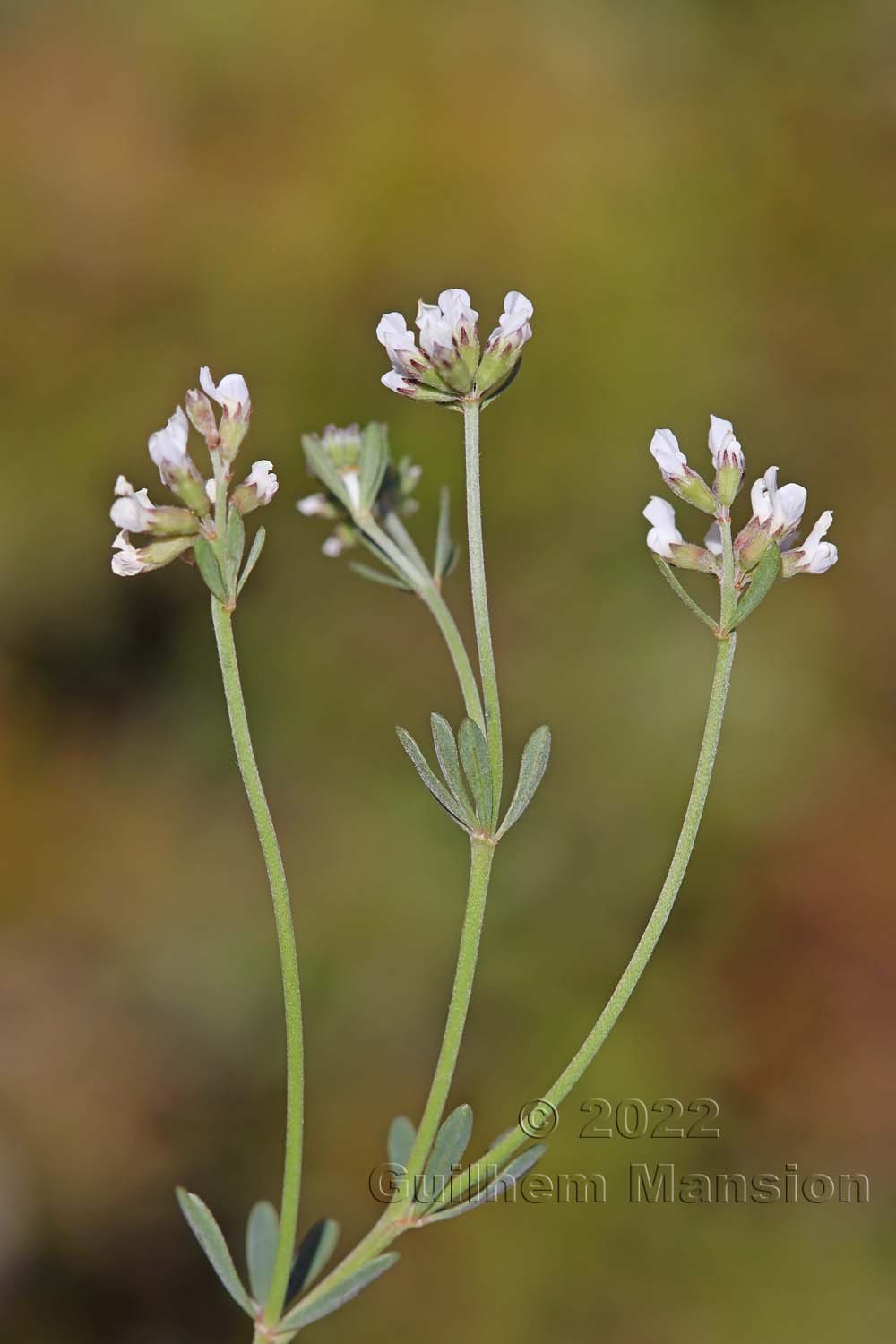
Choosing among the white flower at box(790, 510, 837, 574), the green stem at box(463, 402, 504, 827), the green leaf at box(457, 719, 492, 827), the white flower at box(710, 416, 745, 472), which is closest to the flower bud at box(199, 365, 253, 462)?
the green stem at box(463, 402, 504, 827)

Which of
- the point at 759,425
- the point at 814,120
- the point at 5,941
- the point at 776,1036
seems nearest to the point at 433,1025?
the point at 776,1036

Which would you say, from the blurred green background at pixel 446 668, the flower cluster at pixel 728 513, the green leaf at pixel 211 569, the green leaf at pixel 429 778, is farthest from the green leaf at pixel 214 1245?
the blurred green background at pixel 446 668

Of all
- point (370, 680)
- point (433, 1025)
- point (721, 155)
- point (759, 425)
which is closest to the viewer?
point (433, 1025)

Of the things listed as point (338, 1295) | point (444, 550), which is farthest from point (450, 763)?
point (338, 1295)

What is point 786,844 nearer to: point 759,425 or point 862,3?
point 759,425

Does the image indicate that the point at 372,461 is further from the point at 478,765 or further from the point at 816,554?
the point at 816,554

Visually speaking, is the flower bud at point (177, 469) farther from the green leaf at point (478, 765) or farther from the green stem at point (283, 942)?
the green leaf at point (478, 765)

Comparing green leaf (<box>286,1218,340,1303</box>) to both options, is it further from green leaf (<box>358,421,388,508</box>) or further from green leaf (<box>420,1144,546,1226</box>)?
green leaf (<box>358,421,388,508</box>)
